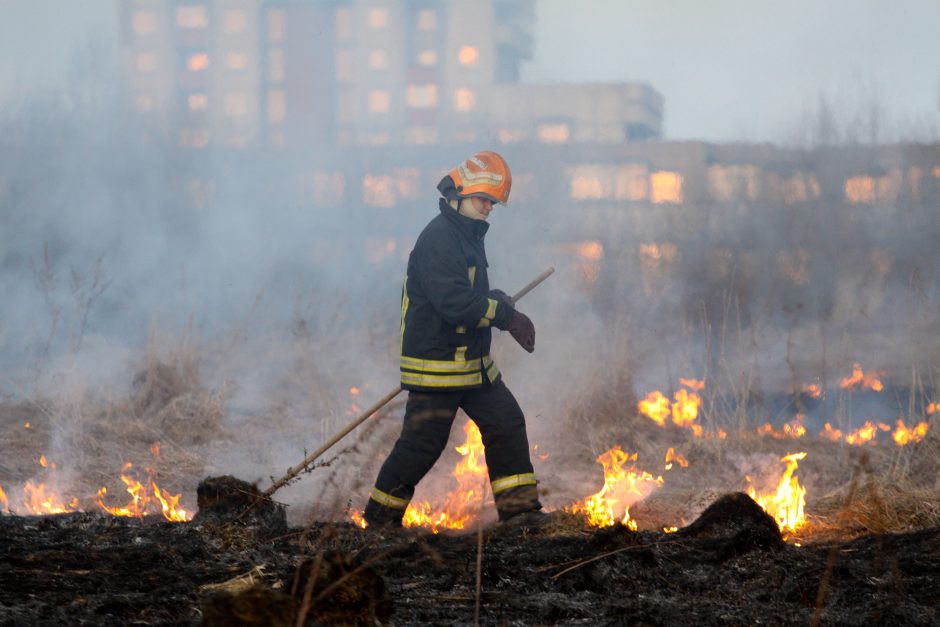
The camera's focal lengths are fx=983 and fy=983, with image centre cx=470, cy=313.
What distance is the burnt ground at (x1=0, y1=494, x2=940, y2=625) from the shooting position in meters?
2.43

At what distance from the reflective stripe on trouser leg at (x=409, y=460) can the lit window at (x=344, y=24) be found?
1838cm

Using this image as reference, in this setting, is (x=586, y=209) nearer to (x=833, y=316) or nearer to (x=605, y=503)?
(x=833, y=316)

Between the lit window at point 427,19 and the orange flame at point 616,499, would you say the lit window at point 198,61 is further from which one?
the orange flame at point 616,499

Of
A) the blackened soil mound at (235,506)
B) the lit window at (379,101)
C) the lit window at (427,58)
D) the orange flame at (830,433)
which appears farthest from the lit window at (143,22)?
the blackened soil mound at (235,506)

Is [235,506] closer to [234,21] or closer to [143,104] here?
[143,104]

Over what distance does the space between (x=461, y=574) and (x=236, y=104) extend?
52.1 ft

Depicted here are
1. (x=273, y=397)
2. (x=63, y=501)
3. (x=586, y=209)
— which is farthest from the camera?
(x=586, y=209)

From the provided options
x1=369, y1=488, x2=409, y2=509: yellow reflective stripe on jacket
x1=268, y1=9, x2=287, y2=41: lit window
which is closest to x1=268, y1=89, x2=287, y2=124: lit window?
x1=268, y1=9, x2=287, y2=41: lit window

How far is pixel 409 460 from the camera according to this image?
4.39 meters

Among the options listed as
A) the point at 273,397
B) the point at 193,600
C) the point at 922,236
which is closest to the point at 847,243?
the point at 922,236

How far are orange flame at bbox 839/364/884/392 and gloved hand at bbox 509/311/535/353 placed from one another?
4851mm

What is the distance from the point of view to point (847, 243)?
1153cm

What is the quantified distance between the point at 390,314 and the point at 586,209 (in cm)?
378

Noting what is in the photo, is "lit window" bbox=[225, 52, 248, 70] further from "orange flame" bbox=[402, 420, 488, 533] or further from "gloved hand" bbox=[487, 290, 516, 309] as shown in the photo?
"gloved hand" bbox=[487, 290, 516, 309]
